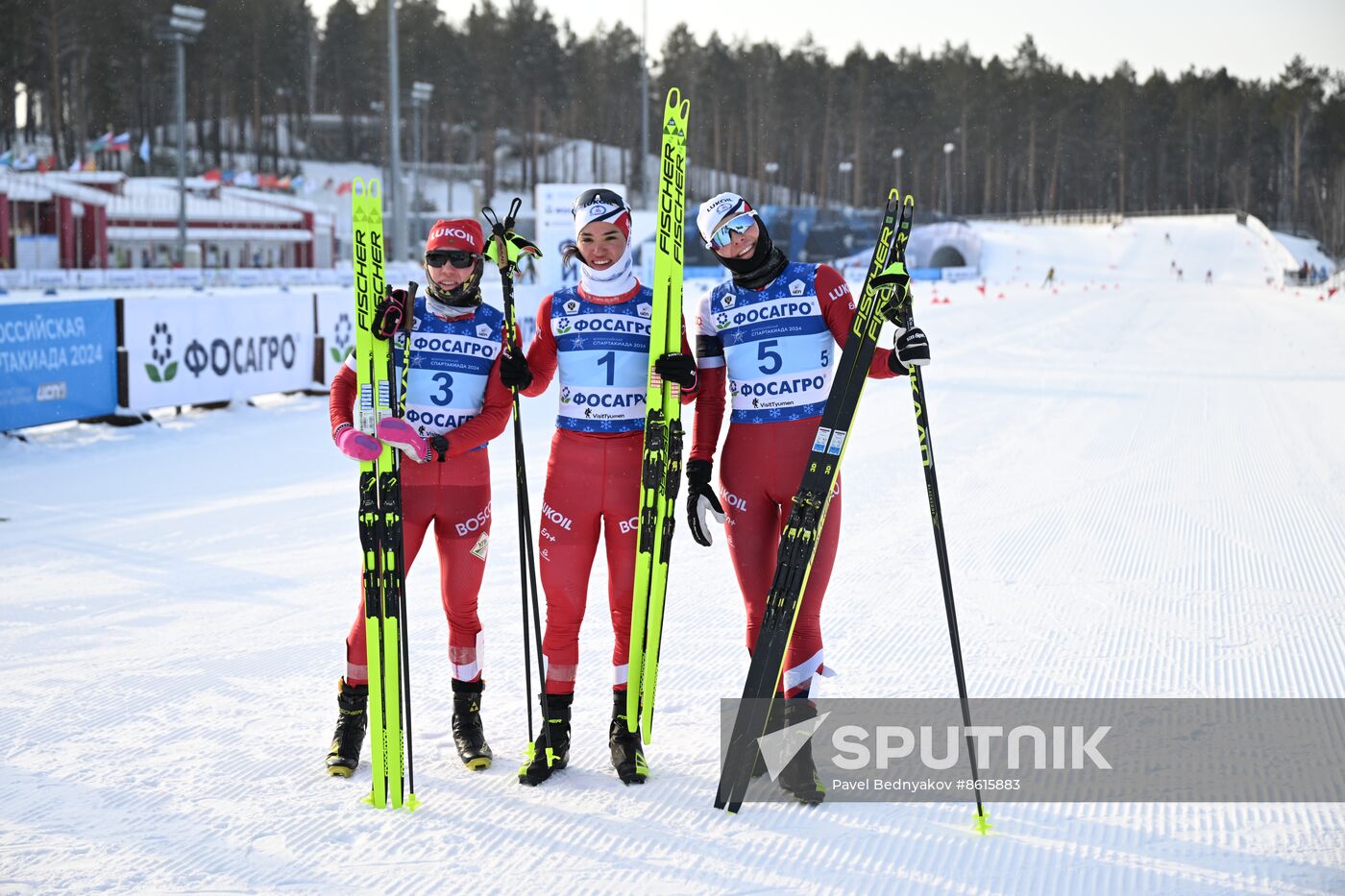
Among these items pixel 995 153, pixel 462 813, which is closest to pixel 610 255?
pixel 462 813

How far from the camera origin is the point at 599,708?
4.51m

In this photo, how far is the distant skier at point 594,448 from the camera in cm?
388

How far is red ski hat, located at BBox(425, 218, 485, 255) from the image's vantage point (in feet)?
12.8

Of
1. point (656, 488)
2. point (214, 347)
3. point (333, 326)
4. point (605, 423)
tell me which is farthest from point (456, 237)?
point (333, 326)

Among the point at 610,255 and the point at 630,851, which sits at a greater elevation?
the point at 610,255

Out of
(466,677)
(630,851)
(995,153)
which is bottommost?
(630,851)

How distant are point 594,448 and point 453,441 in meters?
0.47

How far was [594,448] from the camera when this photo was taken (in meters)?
3.88

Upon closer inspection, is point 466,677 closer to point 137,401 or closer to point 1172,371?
point 137,401

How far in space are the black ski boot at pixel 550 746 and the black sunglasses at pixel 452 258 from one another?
152 cm

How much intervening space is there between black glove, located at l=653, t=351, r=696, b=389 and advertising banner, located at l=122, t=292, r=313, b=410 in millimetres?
9071

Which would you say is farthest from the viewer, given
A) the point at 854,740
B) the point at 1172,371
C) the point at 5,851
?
the point at 1172,371

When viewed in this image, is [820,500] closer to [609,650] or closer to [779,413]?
[779,413]

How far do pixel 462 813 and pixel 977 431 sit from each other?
8.79 metres
